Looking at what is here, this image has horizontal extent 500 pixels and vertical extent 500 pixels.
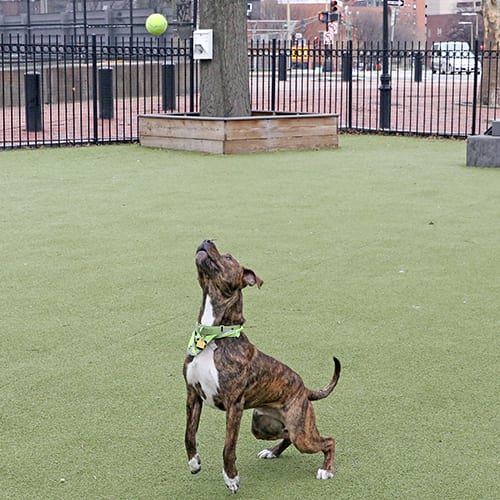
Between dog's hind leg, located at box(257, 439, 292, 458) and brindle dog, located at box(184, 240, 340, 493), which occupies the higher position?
brindle dog, located at box(184, 240, 340, 493)

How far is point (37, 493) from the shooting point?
3.68 m

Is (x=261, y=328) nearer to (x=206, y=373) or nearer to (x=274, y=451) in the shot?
(x=274, y=451)

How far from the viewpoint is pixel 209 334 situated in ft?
11.5

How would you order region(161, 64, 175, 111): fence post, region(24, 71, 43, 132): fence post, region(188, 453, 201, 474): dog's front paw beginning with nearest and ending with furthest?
region(188, 453, 201, 474): dog's front paw < region(24, 71, 43, 132): fence post < region(161, 64, 175, 111): fence post

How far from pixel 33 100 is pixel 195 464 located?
15.9 meters

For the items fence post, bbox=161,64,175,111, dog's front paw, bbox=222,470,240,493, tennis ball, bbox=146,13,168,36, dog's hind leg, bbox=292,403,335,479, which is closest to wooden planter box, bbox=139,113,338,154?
fence post, bbox=161,64,175,111

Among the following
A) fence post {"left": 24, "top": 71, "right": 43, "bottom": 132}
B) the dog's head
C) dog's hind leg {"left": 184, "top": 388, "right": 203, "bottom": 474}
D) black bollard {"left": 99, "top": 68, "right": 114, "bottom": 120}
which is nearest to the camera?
the dog's head

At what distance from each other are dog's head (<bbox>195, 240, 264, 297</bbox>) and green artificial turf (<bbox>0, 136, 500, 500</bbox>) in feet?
2.52

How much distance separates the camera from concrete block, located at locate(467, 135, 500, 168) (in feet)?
43.8

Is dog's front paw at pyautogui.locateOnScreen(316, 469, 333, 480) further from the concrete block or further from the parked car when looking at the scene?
the parked car

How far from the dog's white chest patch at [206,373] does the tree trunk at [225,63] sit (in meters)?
12.5

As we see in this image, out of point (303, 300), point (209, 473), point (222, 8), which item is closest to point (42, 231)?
point (303, 300)

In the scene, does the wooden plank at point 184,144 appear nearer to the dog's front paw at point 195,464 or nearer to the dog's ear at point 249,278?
the dog's front paw at point 195,464

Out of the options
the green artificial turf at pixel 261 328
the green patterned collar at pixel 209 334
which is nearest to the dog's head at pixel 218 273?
the green patterned collar at pixel 209 334
